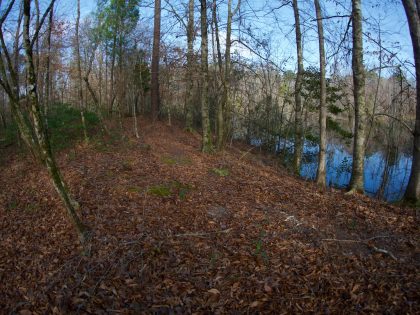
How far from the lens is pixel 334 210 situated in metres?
6.35

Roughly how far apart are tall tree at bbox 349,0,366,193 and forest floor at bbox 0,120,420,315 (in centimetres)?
68

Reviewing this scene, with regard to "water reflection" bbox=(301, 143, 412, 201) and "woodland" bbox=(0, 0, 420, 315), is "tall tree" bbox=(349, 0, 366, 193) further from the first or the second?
"water reflection" bbox=(301, 143, 412, 201)

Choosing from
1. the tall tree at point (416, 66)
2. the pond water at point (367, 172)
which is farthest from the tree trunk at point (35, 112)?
the pond water at point (367, 172)

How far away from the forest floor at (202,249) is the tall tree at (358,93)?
679mm

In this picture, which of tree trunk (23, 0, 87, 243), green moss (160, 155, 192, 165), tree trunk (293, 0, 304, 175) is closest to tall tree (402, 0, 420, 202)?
tree trunk (293, 0, 304, 175)

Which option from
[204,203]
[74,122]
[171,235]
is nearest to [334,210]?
[204,203]

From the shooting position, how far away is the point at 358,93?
742cm

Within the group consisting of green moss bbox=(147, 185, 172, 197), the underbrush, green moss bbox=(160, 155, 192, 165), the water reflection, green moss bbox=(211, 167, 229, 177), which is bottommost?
the water reflection

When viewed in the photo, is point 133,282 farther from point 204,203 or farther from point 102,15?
point 102,15

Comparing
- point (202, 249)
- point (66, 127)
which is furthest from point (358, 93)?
point (66, 127)

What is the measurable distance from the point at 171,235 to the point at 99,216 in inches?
65.2

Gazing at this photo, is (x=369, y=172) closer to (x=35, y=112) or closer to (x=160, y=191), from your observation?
(x=160, y=191)

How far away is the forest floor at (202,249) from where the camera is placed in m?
3.79

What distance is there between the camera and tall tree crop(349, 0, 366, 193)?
7.20 m
